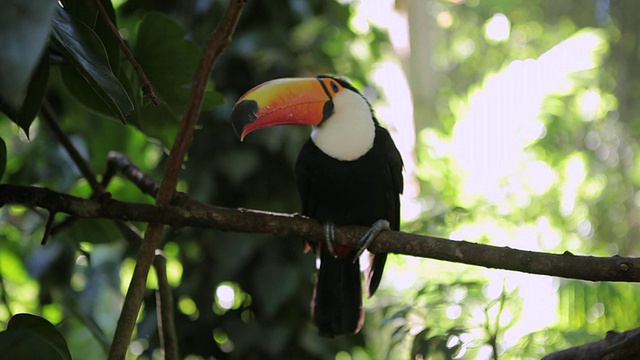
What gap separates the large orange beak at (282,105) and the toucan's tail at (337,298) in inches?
15.1

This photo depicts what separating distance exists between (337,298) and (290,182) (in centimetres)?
64

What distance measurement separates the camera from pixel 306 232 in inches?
61.5

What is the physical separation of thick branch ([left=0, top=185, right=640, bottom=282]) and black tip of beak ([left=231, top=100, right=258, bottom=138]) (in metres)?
0.19

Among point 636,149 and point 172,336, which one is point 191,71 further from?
point 636,149

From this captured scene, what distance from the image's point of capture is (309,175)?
2074 millimetres

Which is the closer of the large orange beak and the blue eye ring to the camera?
the large orange beak

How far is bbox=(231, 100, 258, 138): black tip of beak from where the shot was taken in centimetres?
160

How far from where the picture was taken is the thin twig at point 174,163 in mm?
1350

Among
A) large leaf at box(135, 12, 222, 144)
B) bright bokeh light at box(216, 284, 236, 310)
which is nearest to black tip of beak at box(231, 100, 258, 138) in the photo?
large leaf at box(135, 12, 222, 144)

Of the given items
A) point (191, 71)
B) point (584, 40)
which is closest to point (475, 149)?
point (584, 40)

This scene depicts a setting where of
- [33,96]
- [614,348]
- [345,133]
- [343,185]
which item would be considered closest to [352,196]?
[343,185]

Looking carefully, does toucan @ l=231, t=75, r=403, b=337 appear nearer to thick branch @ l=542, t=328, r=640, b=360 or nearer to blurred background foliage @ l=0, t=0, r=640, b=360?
blurred background foliage @ l=0, t=0, r=640, b=360

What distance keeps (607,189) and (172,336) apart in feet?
13.4

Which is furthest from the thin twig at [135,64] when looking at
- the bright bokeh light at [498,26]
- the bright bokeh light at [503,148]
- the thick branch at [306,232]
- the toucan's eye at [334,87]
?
the bright bokeh light at [498,26]
